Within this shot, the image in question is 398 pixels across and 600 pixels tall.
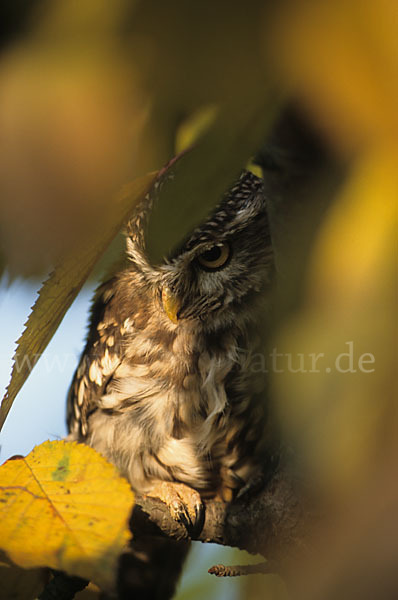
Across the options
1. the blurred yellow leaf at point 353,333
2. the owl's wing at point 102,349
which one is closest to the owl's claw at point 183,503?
the owl's wing at point 102,349

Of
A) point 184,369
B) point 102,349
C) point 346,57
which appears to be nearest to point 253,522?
point 184,369

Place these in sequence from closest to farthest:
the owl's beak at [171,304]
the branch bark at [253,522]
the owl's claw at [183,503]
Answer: the branch bark at [253,522] → the owl's claw at [183,503] → the owl's beak at [171,304]

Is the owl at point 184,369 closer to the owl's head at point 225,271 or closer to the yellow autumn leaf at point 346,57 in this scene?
the owl's head at point 225,271

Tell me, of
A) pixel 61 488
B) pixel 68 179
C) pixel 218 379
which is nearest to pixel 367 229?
pixel 68 179

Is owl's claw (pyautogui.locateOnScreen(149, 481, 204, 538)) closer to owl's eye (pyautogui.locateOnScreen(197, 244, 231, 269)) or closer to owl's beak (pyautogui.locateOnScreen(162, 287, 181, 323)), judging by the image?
owl's beak (pyautogui.locateOnScreen(162, 287, 181, 323))

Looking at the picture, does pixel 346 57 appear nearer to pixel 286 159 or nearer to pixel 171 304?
pixel 286 159

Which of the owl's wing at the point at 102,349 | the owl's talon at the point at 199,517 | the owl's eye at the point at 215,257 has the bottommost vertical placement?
the owl's talon at the point at 199,517
